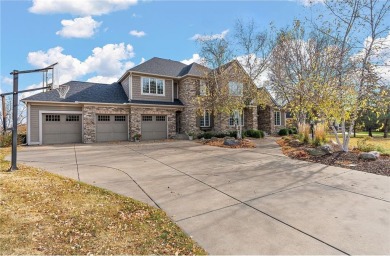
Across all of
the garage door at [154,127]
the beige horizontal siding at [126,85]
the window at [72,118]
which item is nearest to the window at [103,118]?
the window at [72,118]

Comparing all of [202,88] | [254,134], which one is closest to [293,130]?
[254,134]

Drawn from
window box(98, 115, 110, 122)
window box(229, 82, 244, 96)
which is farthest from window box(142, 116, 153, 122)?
window box(229, 82, 244, 96)

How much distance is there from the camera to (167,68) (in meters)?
21.0

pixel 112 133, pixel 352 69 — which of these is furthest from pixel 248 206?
pixel 112 133

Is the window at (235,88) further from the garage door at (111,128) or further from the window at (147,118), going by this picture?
the garage door at (111,128)

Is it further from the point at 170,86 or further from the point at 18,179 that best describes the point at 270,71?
the point at 18,179

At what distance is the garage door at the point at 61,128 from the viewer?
1564 centimetres

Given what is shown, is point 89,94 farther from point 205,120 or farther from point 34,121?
point 205,120

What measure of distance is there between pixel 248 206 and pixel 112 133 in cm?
1569

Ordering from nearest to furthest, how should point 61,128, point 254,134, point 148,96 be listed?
point 61,128
point 148,96
point 254,134

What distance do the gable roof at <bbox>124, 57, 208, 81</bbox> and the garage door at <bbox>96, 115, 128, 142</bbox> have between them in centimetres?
429

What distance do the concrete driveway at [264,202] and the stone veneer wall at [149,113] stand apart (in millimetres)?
10188

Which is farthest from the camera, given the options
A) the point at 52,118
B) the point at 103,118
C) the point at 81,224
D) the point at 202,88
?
the point at 202,88

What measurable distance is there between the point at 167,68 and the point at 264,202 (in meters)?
18.7
